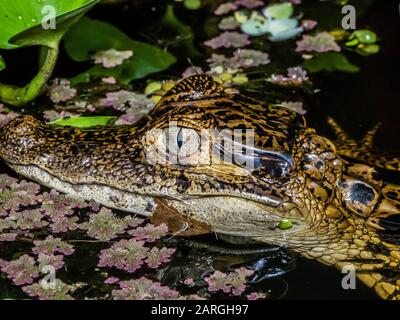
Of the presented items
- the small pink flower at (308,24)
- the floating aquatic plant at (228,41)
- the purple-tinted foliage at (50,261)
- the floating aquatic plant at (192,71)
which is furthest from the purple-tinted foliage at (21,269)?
the small pink flower at (308,24)

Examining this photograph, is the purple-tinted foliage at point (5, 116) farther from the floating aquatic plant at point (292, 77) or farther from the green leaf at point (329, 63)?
the green leaf at point (329, 63)

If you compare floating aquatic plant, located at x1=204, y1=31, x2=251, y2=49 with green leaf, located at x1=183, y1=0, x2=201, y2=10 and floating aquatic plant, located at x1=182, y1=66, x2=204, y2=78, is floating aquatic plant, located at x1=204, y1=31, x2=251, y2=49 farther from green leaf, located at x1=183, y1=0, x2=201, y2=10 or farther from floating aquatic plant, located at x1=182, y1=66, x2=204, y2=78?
green leaf, located at x1=183, y1=0, x2=201, y2=10

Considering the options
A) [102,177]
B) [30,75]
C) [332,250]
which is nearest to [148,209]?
[102,177]

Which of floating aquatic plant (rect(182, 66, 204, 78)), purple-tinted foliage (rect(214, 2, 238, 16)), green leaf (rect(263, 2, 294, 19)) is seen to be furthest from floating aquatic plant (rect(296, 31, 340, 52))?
floating aquatic plant (rect(182, 66, 204, 78))

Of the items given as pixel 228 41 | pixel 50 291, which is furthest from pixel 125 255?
pixel 228 41

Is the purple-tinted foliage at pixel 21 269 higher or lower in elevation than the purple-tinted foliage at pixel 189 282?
higher
